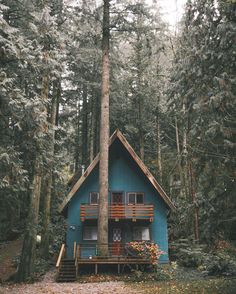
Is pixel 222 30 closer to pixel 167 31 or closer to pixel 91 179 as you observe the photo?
pixel 167 31

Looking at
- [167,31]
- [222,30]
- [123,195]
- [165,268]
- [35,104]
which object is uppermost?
[167,31]

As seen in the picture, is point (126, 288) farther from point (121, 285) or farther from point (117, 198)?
point (117, 198)

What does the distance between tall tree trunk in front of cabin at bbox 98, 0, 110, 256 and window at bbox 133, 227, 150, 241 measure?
6.45m

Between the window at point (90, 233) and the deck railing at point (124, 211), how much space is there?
4.42 feet

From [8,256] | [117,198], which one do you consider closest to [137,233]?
[117,198]

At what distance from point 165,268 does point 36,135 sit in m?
11.5

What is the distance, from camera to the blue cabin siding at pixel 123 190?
2344cm

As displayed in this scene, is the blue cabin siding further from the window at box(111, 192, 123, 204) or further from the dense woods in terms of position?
the dense woods

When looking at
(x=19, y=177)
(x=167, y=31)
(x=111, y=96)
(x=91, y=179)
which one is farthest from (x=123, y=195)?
(x=19, y=177)

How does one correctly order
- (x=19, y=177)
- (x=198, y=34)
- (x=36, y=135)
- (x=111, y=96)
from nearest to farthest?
1. (x=198, y=34)
2. (x=19, y=177)
3. (x=36, y=135)
4. (x=111, y=96)

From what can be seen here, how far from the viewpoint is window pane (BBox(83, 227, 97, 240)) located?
919 inches

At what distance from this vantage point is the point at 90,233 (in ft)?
76.9

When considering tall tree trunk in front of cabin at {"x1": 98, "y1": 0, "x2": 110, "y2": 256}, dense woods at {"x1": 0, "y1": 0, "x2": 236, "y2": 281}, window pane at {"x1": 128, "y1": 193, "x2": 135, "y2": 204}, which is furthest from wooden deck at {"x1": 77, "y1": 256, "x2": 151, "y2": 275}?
window pane at {"x1": 128, "y1": 193, "x2": 135, "y2": 204}

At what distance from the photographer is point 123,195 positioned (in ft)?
79.8
